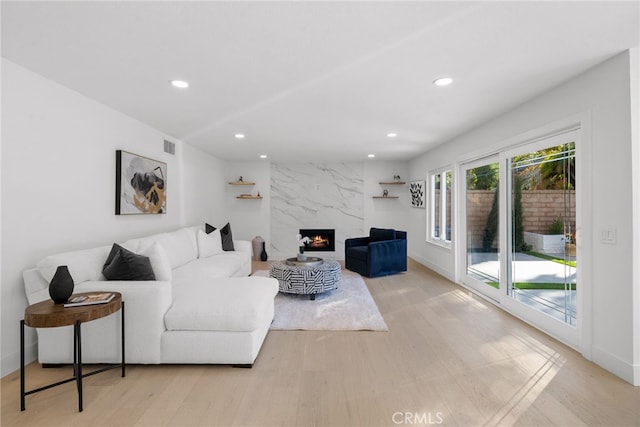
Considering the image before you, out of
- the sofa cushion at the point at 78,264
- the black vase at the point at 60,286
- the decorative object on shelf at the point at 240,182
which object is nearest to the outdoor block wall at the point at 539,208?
the black vase at the point at 60,286

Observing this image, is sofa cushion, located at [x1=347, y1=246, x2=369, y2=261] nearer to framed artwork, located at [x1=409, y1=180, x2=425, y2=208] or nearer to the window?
the window

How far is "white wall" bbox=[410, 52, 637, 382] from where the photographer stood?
222cm

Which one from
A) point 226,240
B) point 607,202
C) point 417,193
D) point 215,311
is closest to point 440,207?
point 417,193

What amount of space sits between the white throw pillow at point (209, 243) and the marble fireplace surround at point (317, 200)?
8.05 ft

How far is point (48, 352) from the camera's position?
2.38 metres

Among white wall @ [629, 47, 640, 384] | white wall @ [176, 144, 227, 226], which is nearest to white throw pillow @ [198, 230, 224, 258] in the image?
white wall @ [176, 144, 227, 226]

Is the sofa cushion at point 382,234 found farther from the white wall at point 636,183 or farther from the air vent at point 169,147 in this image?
the air vent at point 169,147

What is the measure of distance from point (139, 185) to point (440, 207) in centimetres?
500

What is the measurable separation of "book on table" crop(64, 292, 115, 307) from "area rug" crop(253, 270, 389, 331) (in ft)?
5.06

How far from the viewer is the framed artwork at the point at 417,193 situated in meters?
6.57

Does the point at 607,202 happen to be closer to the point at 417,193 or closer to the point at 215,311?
the point at 215,311

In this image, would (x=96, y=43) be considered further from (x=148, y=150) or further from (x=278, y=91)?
(x=148, y=150)

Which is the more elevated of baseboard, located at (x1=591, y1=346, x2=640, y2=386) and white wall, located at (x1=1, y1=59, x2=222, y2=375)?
white wall, located at (x1=1, y1=59, x2=222, y2=375)

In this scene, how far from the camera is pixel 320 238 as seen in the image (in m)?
7.57
